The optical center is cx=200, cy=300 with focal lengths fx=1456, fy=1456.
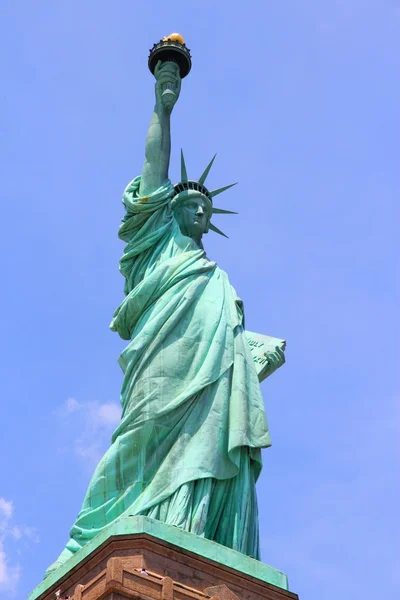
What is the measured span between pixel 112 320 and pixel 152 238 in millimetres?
1271

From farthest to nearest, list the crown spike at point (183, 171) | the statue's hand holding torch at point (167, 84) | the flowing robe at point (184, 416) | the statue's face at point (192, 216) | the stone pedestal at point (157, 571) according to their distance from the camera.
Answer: the statue's hand holding torch at point (167, 84)
the crown spike at point (183, 171)
the statue's face at point (192, 216)
the flowing robe at point (184, 416)
the stone pedestal at point (157, 571)

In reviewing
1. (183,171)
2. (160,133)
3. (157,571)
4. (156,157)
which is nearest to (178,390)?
(157,571)

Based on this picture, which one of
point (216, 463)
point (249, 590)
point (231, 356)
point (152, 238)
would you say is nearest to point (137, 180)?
point (152, 238)

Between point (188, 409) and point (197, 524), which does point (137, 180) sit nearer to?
point (188, 409)

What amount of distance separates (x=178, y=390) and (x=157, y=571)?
3016 millimetres

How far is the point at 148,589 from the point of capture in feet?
47.5

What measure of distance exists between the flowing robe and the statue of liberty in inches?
0.5

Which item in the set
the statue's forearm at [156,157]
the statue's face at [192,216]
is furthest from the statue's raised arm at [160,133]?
the statue's face at [192,216]

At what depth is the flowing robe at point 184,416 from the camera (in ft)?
54.2

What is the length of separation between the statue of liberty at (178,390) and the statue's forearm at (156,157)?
0.06 feet

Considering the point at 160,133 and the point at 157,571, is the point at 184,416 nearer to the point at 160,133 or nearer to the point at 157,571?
the point at 157,571

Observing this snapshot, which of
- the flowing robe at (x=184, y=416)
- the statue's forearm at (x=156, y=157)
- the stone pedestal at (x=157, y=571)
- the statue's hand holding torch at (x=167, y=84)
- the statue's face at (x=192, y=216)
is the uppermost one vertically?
the statue's hand holding torch at (x=167, y=84)

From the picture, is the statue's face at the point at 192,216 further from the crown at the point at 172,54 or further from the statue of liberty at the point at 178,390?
the crown at the point at 172,54

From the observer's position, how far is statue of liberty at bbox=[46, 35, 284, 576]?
16547 mm
